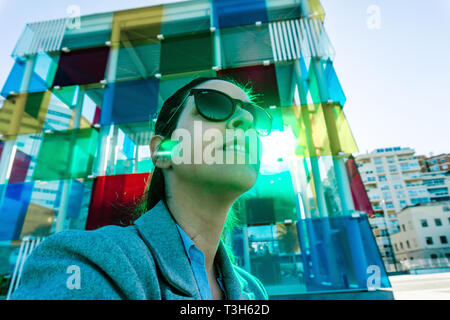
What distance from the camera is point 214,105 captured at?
0.78m

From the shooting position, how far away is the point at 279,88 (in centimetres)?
409

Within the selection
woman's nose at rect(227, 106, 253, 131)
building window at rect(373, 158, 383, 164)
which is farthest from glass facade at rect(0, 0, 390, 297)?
building window at rect(373, 158, 383, 164)

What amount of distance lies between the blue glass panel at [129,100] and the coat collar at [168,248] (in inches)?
122

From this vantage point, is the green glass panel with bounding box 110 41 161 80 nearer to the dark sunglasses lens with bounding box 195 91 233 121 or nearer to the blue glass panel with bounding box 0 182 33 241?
the blue glass panel with bounding box 0 182 33 241

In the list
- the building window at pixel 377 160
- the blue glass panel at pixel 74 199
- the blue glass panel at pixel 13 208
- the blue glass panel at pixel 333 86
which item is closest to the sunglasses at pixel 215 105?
the blue glass panel at pixel 333 86

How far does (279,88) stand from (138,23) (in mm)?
3068

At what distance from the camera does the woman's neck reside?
0.71 meters

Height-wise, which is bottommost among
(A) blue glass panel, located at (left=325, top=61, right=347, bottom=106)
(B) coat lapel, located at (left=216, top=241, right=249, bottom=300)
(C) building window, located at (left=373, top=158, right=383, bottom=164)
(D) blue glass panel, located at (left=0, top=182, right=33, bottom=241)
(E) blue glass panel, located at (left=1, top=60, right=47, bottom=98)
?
(B) coat lapel, located at (left=216, top=241, right=249, bottom=300)

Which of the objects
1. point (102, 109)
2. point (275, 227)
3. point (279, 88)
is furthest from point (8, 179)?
point (279, 88)

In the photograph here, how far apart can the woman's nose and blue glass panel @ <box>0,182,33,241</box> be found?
4.08 meters

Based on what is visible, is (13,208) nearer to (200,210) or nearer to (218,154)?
(200,210)

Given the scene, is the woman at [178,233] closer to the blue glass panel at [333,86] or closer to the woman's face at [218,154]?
the woman's face at [218,154]
